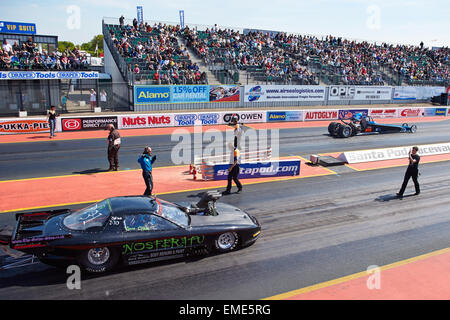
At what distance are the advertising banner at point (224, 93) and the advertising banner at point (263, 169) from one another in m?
17.4

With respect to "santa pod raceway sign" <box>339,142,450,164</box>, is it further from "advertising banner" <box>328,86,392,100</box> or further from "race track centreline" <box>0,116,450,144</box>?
"advertising banner" <box>328,86,392,100</box>

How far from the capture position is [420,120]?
32.8m

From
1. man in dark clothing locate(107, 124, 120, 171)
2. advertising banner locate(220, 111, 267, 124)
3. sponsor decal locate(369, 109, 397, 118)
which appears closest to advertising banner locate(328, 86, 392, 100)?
sponsor decal locate(369, 109, 397, 118)

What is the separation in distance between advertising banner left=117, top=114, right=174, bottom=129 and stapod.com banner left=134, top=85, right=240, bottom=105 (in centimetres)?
401

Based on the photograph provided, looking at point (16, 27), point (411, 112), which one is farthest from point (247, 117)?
point (16, 27)

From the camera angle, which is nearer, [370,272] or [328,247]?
[370,272]

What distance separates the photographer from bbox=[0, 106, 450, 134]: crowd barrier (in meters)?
20.9

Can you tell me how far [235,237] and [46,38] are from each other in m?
34.4

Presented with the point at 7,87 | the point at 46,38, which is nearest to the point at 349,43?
the point at 46,38

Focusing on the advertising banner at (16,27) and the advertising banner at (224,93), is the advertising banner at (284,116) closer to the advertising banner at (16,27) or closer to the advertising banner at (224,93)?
the advertising banner at (224,93)

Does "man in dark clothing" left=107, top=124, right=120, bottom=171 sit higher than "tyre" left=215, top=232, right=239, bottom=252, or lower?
higher

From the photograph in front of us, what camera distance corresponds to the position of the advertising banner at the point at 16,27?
38344 millimetres

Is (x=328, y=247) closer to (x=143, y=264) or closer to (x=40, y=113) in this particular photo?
(x=143, y=264)
